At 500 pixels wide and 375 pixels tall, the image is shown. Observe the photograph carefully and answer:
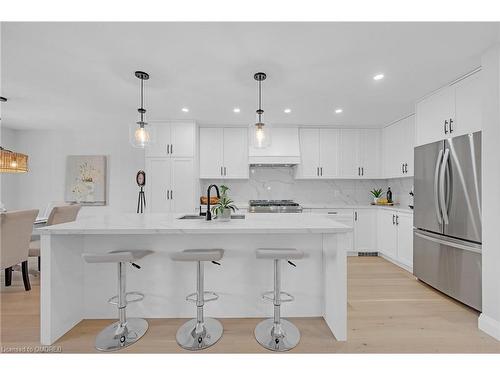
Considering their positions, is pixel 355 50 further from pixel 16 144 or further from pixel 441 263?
pixel 16 144

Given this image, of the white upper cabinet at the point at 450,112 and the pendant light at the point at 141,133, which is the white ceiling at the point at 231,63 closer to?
the white upper cabinet at the point at 450,112

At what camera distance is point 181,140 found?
13.9 ft

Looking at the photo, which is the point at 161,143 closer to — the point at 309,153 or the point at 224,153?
the point at 224,153

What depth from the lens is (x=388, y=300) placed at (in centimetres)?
269

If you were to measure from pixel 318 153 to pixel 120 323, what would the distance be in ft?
12.8

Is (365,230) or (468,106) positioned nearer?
(468,106)

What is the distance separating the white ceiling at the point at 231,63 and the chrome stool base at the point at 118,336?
231 centimetres

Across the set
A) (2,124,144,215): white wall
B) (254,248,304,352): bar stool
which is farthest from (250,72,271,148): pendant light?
(2,124,144,215): white wall

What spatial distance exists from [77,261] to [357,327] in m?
2.48

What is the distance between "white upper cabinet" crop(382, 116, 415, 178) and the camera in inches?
153

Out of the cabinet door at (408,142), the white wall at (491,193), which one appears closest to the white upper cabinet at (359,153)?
the cabinet door at (408,142)

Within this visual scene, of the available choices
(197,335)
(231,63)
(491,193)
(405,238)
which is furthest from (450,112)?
(197,335)

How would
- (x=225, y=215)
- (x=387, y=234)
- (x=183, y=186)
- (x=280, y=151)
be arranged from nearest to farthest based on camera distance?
(x=225, y=215) < (x=387, y=234) < (x=183, y=186) < (x=280, y=151)

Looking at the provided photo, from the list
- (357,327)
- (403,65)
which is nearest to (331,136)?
(403,65)
